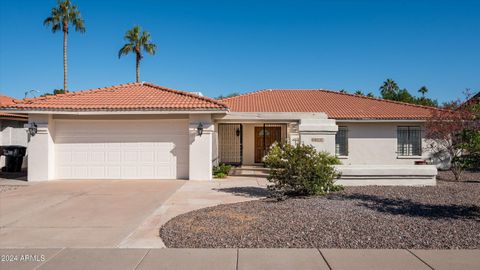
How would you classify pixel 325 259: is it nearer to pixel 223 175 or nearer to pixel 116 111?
pixel 223 175

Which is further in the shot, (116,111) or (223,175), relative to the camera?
(223,175)

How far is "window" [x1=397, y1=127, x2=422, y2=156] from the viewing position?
61.3 ft

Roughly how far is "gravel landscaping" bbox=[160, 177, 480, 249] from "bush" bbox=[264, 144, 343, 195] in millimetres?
410

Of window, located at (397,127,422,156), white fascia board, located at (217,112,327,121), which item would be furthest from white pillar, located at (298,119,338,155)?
window, located at (397,127,422,156)

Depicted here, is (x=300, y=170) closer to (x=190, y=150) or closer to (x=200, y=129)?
(x=200, y=129)

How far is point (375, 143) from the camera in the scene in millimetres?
18594

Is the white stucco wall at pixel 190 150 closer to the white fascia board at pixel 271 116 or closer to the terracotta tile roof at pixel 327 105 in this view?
the white fascia board at pixel 271 116

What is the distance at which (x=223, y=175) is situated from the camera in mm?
14508

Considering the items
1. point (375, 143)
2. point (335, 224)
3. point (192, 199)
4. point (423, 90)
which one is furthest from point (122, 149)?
point (423, 90)

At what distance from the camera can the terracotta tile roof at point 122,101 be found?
13320 millimetres

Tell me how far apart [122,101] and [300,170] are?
339 inches

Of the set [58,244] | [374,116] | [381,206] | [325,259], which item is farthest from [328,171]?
[374,116]

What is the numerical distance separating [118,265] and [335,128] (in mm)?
10108

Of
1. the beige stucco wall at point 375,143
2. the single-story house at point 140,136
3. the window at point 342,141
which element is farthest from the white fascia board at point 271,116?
the window at point 342,141
